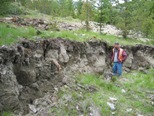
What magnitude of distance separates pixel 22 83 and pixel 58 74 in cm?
199

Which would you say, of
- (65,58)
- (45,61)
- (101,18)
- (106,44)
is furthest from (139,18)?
(45,61)

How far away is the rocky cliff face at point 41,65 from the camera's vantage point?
27.8 ft

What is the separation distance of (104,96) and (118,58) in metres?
3.47

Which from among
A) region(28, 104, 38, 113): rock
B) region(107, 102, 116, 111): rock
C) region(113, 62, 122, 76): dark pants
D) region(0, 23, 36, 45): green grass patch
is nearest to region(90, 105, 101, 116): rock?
region(107, 102, 116, 111): rock

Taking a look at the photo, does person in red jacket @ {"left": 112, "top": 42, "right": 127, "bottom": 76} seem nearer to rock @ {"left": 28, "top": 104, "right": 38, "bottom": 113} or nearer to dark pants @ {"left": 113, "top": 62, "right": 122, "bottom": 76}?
dark pants @ {"left": 113, "top": 62, "right": 122, "bottom": 76}

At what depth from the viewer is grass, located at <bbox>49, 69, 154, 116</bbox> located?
9703mm

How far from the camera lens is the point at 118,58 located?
13688 millimetres

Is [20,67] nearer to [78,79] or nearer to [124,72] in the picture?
[78,79]

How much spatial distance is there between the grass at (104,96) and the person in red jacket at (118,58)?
2.08 feet

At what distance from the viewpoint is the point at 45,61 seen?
11055mm

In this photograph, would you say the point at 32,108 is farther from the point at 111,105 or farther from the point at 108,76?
the point at 108,76

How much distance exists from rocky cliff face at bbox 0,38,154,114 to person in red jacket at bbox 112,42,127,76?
0.75 m

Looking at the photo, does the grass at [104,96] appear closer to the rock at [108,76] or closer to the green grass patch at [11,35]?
the rock at [108,76]

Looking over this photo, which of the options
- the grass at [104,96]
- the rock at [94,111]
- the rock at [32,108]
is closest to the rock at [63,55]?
the grass at [104,96]
